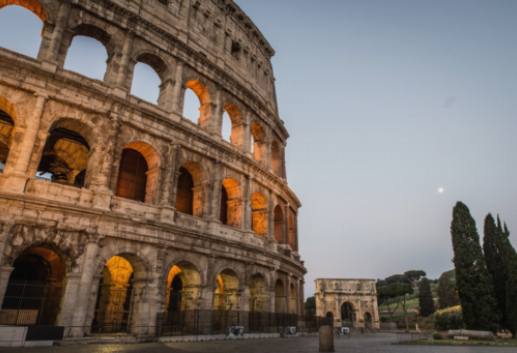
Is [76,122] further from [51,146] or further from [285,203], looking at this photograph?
[285,203]

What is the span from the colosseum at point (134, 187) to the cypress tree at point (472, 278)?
1026cm

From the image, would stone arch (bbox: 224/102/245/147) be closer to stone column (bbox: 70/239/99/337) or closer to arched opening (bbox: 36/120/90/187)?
arched opening (bbox: 36/120/90/187)

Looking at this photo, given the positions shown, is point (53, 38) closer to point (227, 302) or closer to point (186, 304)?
point (186, 304)

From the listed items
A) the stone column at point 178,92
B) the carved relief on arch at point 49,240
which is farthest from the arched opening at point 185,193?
the carved relief on arch at point 49,240

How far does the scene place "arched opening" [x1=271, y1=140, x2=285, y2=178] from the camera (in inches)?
937

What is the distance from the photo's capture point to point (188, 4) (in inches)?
763

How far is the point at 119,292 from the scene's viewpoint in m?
14.6

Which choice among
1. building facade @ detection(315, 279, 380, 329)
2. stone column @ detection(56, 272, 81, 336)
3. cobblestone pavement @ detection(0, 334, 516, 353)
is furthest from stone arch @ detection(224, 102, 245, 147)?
building facade @ detection(315, 279, 380, 329)

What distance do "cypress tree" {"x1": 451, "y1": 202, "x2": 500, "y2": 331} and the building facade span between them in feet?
75.1

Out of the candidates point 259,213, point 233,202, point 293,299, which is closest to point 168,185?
point 233,202

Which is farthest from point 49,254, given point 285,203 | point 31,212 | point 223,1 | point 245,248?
point 223,1

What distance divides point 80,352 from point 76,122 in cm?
841

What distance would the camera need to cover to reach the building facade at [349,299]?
4206cm

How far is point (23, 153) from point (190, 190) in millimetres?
7674
